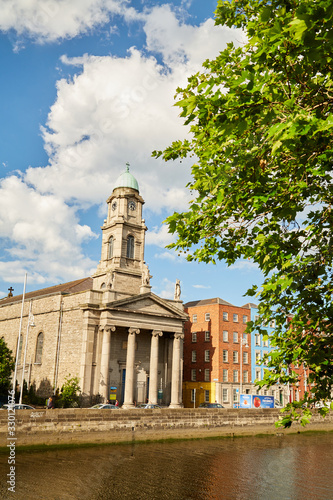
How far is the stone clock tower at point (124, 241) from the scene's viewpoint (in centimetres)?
5275

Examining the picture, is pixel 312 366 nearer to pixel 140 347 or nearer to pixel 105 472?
pixel 105 472

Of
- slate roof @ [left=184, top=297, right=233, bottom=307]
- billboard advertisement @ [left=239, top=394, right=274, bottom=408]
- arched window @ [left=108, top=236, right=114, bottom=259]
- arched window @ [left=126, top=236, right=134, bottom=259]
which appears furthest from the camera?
slate roof @ [left=184, top=297, right=233, bottom=307]

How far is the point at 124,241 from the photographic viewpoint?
179 ft

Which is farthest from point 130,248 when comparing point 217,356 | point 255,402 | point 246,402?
point 255,402

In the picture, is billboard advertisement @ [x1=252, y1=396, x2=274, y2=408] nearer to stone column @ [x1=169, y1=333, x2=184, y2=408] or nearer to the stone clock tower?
stone column @ [x1=169, y1=333, x2=184, y2=408]

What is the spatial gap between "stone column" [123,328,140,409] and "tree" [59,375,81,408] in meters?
5.09

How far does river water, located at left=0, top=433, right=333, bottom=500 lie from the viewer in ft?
62.4

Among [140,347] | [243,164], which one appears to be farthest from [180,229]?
[140,347]

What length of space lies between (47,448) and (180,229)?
77.6ft

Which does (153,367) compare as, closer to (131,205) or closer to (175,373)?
(175,373)

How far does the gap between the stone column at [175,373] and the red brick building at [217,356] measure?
7.37m

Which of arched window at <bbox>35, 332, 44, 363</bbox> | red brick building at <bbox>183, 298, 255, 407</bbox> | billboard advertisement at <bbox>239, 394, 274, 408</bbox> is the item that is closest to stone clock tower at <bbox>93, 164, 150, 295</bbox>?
arched window at <bbox>35, 332, 44, 363</bbox>

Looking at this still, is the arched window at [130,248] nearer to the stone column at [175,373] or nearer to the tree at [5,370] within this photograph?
the stone column at [175,373]

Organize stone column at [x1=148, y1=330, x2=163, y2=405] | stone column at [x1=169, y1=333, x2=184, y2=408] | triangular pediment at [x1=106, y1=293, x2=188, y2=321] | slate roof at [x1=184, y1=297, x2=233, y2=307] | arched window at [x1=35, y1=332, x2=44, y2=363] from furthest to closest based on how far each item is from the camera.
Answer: slate roof at [x1=184, y1=297, x2=233, y2=307]
arched window at [x1=35, y1=332, x2=44, y2=363]
stone column at [x1=169, y1=333, x2=184, y2=408]
stone column at [x1=148, y1=330, x2=163, y2=405]
triangular pediment at [x1=106, y1=293, x2=188, y2=321]
